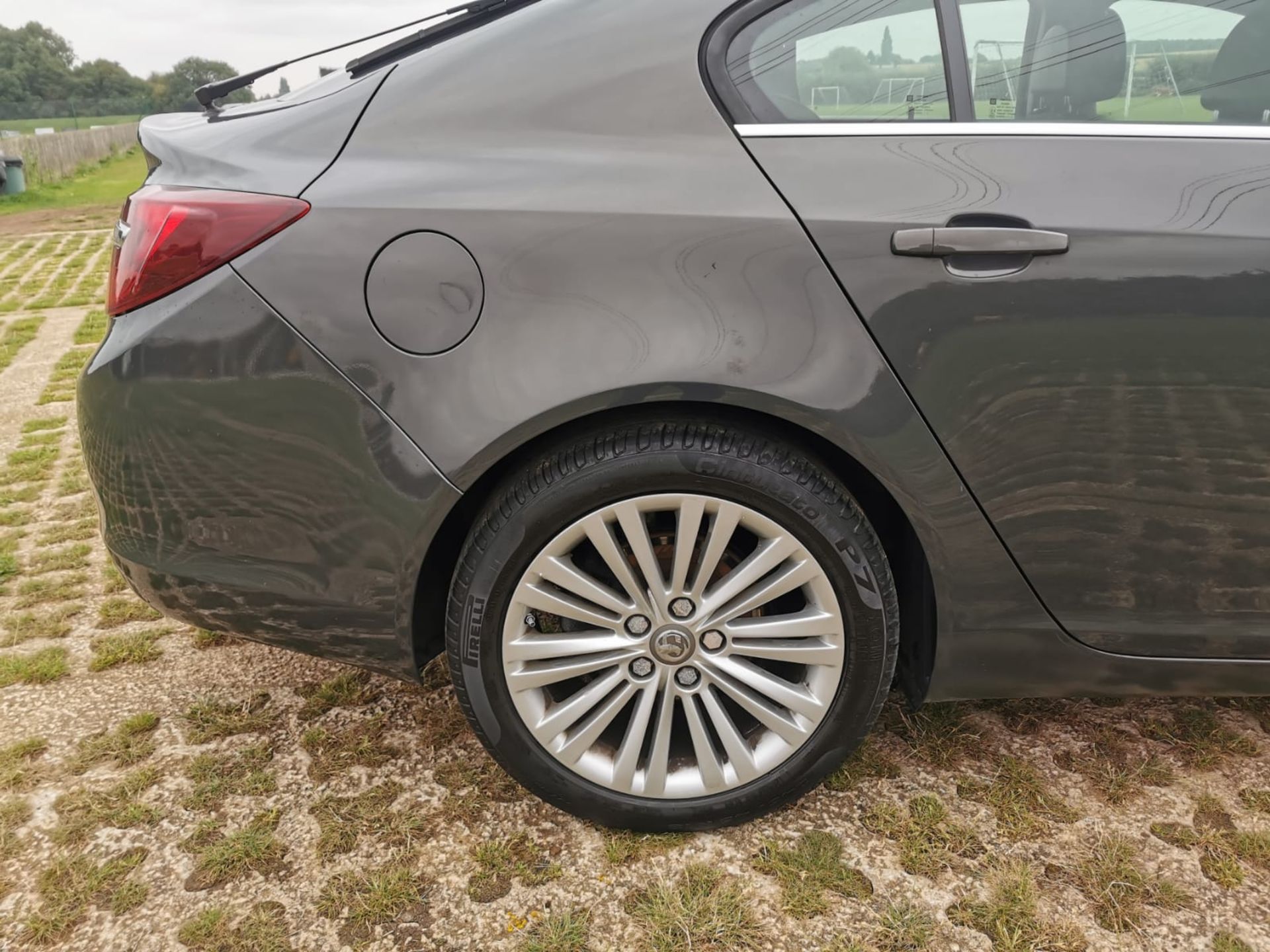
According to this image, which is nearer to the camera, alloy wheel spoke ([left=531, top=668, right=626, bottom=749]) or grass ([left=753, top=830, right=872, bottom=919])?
grass ([left=753, top=830, right=872, bottom=919])

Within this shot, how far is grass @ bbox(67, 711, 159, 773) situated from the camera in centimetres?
215

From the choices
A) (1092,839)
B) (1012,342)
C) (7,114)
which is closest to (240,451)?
(1012,342)

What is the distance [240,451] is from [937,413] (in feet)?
4.16

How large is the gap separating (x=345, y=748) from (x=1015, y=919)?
145cm

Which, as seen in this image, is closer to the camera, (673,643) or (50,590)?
(673,643)

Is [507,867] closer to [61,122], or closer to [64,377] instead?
[64,377]

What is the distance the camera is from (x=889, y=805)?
1.95 metres

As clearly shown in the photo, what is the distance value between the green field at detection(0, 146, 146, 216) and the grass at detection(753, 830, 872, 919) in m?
16.8

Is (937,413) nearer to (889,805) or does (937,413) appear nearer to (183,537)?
(889,805)

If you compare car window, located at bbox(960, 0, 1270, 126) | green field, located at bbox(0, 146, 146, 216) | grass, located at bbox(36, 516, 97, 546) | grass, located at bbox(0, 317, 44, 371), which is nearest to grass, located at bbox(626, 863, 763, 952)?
car window, located at bbox(960, 0, 1270, 126)

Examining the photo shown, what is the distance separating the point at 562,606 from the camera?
176 cm

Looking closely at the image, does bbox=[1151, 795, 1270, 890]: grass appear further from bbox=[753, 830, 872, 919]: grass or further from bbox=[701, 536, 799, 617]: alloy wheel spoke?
bbox=[701, 536, 799, 617]: alloy wheel spoke

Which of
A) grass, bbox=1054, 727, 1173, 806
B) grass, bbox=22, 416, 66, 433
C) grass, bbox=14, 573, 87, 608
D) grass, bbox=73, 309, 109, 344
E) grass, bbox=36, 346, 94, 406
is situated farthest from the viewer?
grass, bbox=73, 309, 109, 344

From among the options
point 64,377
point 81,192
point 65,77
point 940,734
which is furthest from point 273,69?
point 65,77
